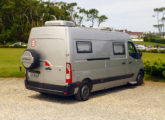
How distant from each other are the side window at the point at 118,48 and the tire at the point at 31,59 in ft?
10.5

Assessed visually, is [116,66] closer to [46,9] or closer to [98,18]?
[46,9]

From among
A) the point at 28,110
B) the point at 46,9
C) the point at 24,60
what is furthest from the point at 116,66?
the point at 46,9

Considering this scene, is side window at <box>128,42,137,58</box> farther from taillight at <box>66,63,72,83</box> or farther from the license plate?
the license plate

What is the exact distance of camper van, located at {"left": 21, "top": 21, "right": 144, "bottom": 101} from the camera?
8.36 meters

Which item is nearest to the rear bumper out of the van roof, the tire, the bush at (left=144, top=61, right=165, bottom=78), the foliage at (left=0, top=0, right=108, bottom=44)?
the tire

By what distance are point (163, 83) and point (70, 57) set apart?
6620 mm

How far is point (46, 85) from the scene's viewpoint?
28.5 ft

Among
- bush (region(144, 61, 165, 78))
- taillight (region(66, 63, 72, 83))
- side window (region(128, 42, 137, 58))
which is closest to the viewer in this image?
taillight (region(66, 63, 72, 83))

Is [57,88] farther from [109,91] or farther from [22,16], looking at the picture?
[22,16]

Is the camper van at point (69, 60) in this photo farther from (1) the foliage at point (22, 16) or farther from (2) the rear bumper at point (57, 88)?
(1) the foliage at point (22, 16)

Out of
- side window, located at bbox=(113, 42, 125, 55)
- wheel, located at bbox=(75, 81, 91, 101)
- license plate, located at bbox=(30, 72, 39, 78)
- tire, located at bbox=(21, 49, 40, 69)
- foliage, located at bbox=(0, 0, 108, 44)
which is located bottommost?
wheel, located at bbox=(75, 81, 91, 101)

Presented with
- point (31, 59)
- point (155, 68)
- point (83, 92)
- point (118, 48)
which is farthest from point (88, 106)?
point (155, 68)

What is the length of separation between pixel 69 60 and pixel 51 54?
69 centimetres

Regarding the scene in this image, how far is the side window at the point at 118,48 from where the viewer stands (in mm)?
10443
